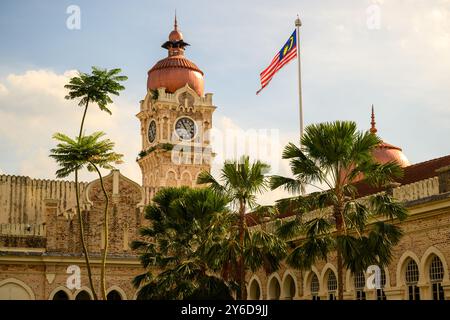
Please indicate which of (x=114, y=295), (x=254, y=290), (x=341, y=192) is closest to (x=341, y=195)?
(x=341, y=192)

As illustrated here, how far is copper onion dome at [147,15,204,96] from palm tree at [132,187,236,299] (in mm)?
43745

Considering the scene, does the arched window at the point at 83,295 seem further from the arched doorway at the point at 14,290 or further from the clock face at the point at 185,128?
the clock face at the point at 185,128

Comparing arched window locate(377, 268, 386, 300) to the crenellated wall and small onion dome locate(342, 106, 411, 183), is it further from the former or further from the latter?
the crenellated wall

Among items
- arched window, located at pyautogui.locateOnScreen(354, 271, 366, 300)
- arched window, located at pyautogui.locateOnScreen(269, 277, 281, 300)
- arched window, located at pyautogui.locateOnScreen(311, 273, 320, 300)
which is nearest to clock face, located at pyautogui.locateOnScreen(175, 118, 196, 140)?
arched window, located at pyautogui.locateOnScreen(269, 277, 281, 300)

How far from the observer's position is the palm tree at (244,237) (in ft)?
98.3

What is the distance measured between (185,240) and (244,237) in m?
5.16

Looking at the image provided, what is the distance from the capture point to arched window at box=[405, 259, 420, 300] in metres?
30.1

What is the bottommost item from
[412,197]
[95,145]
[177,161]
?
[412,197]

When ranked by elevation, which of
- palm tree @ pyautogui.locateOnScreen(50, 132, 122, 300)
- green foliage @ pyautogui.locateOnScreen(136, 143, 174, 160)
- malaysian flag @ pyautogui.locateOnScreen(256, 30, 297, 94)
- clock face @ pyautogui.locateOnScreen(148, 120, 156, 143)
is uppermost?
clock face @ pyautogui.locateOnScreen(148, 120, 156, 143)

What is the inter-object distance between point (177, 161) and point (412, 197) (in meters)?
51.1

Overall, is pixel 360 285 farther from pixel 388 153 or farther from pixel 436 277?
pixel 388 153
